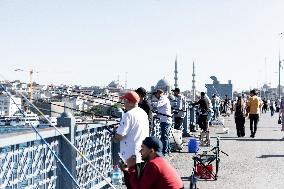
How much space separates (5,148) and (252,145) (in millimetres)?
12370

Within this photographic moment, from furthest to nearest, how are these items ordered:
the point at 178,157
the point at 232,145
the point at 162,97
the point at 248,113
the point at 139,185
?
1. the point at 248,113
2. the point at 232,145
3. the point at 178,157
4. the point at 162,97
5. the point at 139,185

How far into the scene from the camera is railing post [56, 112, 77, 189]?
753 cm

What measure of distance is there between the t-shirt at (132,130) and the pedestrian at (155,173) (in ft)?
5.21

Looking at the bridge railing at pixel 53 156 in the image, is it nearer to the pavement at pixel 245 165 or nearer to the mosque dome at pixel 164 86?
the pavement at pixel 245 165

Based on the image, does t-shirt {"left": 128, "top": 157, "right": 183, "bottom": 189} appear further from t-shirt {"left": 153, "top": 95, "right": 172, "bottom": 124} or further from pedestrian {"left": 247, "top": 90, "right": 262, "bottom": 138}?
pedestrian {"left": 247, "top": 90, "right": 262, "bottom": 138}

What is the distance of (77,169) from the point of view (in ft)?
26.7

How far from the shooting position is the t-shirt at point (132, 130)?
694 centimetres

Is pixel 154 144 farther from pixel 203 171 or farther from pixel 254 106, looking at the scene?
pixel 254 106

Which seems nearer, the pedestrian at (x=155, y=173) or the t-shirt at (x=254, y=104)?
the pedestrian at (x=155, y=173)

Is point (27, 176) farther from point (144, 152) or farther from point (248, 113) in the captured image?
point (248, 113)

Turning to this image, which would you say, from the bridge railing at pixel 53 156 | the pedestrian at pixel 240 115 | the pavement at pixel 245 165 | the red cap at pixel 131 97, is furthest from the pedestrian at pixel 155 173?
the pedestrian at pixel 240 115

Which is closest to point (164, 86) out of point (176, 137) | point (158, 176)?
point (176, 137)

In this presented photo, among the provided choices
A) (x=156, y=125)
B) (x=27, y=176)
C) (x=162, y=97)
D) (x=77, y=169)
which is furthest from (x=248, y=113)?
(x=27, y=176)

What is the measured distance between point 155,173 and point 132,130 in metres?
1.97
